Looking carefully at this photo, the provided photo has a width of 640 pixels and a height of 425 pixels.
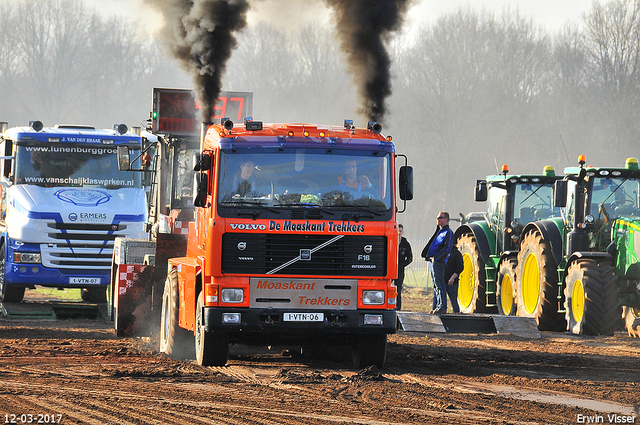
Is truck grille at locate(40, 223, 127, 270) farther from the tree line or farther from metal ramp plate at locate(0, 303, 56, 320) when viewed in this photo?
the tree line

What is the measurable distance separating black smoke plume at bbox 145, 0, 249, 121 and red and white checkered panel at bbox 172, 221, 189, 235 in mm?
1604

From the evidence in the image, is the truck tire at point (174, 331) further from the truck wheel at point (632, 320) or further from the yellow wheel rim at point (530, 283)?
the yellow wheel rim at point (530, 283)

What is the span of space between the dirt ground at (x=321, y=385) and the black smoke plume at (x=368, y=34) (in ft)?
13.1

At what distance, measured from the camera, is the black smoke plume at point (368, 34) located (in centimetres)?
1405

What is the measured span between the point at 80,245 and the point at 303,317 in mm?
8264

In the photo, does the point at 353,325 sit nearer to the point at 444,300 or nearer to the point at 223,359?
the point at 223,359

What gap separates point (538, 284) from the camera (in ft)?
54.9

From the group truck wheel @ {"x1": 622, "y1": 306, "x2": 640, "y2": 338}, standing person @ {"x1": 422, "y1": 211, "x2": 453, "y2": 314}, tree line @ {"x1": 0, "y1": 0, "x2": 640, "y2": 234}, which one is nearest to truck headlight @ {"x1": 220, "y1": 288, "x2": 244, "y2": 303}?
standing person @ {"x1": 422, "y1": 211, "x2": 453, "y2": 314}

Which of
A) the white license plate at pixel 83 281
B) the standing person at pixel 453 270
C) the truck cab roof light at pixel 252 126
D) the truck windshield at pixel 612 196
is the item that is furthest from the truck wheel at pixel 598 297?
the white license plate at pixel 83 281

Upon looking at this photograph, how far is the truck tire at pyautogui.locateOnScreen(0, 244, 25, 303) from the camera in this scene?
17.4 m

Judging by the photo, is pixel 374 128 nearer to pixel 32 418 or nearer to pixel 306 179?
pixel 306 179

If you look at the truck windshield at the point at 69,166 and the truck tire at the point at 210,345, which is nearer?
the truck tire at the point at 210,345

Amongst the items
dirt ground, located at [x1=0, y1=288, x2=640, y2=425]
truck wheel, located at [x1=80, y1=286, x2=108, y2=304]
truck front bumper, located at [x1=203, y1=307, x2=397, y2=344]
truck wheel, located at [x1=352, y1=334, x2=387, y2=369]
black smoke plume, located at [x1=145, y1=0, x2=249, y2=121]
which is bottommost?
dirt ground, located at [x1=0, y1=288, x2=640, y2=425]

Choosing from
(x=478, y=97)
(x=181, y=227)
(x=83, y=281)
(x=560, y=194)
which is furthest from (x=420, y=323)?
(x=478, y=97)
